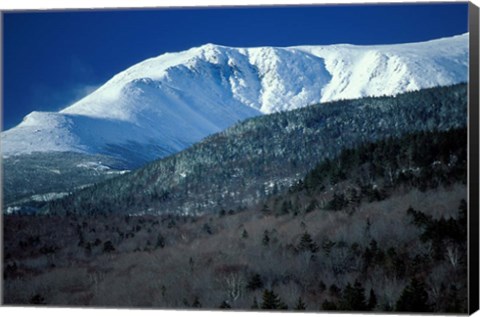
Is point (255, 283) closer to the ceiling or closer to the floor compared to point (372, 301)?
closer to the ceiling

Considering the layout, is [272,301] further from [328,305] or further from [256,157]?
[256,157]

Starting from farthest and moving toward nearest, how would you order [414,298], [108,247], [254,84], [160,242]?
[254,84] < [108,247] < [160,242] < [414,298]

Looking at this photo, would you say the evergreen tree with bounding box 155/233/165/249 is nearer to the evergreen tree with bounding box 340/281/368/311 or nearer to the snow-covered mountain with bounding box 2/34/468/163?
the snow-covered mountain with bounding box 2/34/468/163

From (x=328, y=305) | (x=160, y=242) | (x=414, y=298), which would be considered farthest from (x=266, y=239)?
(x=414, y=298)

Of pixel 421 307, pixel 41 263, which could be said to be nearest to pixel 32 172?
pixel 41 263

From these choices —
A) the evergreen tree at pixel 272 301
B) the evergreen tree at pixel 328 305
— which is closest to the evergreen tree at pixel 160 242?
the evergreen tree at pixel 272 301

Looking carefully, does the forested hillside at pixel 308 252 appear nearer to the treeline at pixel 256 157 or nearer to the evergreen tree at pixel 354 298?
the evergreen tree at pixel 354 298
